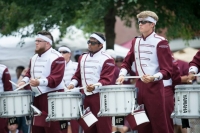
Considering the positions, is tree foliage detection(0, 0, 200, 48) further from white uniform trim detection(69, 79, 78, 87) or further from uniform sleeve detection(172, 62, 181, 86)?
uniform sleeve detection(172, 62, 181, 86)

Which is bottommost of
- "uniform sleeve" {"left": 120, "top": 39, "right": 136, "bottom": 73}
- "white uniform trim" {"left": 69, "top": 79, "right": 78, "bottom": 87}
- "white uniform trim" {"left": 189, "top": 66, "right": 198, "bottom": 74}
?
"white uniform trim" {"left": 69, "top": 79, "right": 78, "bottom": 87}

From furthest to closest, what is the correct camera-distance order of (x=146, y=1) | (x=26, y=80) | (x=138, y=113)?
1. (x=146, y=1)
2. (x=26, y=80)
3. (x=138, y=113)

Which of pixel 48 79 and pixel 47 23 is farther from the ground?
pixel 47 23

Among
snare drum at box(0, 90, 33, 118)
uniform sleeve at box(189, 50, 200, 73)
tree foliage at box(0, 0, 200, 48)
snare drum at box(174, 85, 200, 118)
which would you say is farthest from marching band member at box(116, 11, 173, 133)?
tree foliage at box(0, 0, 200, 48)

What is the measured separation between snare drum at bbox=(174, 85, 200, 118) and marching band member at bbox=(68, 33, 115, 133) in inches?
77.7

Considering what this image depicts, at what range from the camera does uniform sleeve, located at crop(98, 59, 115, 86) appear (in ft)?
41.3

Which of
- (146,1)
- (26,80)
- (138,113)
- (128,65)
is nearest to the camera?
(138,113)

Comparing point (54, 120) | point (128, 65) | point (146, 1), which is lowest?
point (54, 120)

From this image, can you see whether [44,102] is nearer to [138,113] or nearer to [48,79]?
[48,79]

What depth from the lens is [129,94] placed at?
37.0 ft

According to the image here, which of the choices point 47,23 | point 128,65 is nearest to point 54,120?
point 128,65

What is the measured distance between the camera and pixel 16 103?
12.6m

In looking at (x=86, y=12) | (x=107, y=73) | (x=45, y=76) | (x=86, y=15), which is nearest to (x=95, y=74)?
(x=107, y=73)

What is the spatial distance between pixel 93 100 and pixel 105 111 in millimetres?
1438
